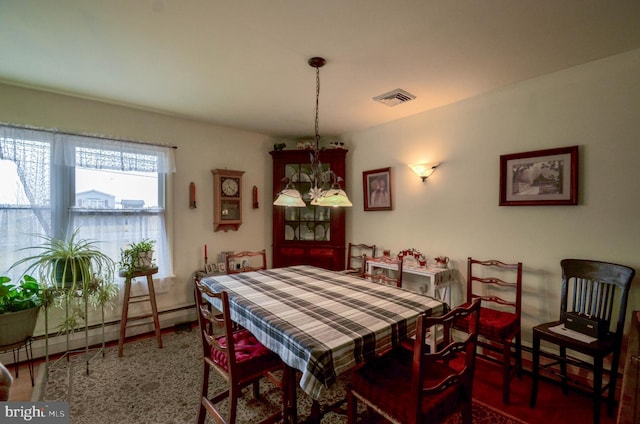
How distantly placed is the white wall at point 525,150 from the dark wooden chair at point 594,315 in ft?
0.46

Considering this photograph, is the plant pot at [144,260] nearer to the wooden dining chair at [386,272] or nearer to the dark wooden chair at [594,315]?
the wooden dining chair at [386,272]

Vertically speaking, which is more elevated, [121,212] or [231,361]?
[121,212]

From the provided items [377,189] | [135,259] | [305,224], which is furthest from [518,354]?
[135,259]

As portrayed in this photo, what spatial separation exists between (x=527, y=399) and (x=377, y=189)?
7.98ft

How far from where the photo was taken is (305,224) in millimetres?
4191

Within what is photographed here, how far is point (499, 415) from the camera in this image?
1.86m

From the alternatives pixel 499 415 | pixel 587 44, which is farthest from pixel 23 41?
pixel 499 415

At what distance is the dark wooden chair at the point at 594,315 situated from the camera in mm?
1746

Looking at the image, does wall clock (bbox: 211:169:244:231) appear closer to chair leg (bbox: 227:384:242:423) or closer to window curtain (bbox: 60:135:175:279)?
window curtain (bbox: 60:135:175:279)

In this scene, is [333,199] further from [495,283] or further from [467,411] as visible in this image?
[495,283]

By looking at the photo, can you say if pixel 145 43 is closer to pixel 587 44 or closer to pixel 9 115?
pixel 9 115

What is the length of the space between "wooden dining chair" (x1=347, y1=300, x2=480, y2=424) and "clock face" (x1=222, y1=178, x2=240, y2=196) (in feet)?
9.32

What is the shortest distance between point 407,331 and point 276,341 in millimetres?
704

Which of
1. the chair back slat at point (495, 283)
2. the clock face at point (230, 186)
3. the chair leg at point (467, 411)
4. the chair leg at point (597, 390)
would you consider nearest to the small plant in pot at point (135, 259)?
the clock face at point (230, 186)
